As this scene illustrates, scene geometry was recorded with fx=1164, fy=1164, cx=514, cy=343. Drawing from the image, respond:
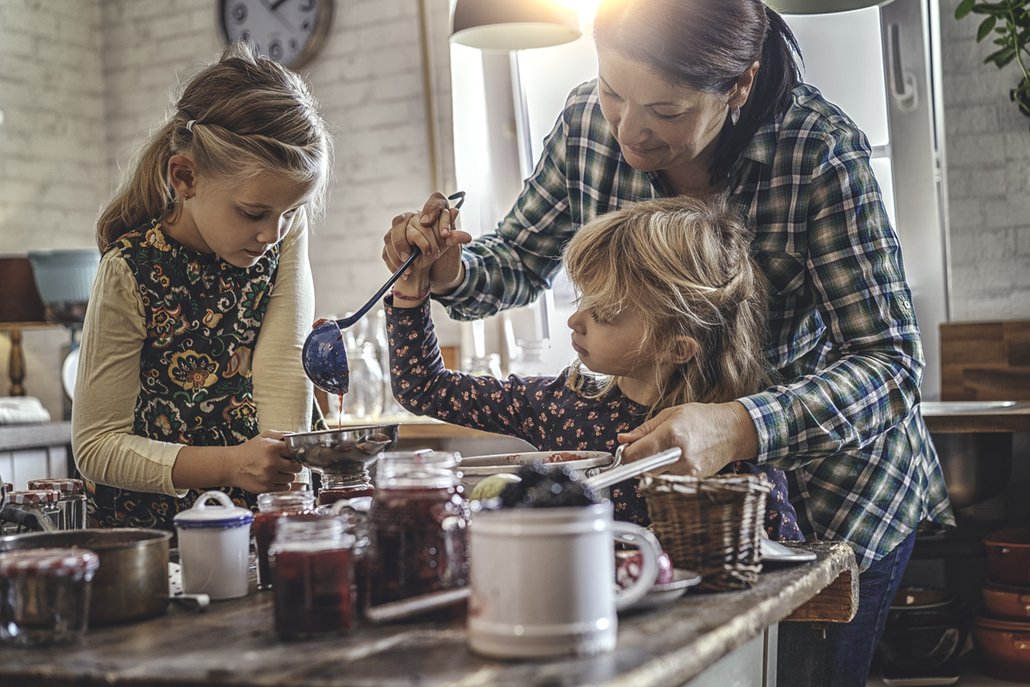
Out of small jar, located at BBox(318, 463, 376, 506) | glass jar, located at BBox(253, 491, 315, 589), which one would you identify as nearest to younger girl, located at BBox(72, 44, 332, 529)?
small jar, located at BBox(318, 463, 376, 506)

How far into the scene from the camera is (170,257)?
6.71 feet

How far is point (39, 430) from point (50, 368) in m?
1.21

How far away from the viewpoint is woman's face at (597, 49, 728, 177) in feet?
5.74

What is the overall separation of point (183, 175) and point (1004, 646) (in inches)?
95.7

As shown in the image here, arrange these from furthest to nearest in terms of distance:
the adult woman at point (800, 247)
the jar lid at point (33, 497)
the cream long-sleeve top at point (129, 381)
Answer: the cream long-sleeve top at point (129, 381) → the adult woman at point (800, 247) → the jar lid at point (33, 497)

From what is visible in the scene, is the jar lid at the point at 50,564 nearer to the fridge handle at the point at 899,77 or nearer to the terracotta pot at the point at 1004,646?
the terracotta pot at the point at 1004,646

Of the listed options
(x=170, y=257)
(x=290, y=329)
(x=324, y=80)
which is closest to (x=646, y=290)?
(x=290, y=329)

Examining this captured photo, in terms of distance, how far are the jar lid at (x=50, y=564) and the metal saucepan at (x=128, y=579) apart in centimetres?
4

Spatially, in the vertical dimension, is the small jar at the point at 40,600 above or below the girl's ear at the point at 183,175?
below

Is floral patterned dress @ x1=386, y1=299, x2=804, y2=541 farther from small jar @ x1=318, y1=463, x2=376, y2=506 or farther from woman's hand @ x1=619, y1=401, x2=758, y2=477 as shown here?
small jar @ x1=318, y1=463, x2=376, y2=506

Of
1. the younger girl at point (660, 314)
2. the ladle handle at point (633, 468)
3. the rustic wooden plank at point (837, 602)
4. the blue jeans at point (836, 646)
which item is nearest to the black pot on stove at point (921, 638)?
the blue jeans at point (836, 646)

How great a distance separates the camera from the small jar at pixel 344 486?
57.7 inches

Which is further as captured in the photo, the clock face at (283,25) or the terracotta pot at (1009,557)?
the clock face at (283,25)

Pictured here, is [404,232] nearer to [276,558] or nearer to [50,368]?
[276,558]
